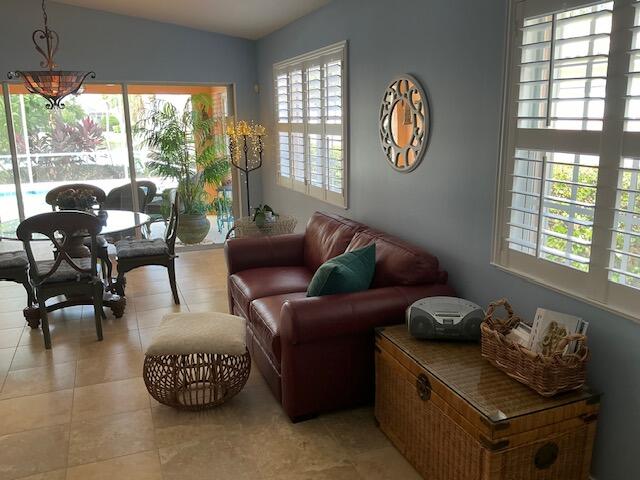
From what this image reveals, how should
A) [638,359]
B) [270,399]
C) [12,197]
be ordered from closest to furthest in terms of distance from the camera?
[638,359] → [270,399] → [12,197]

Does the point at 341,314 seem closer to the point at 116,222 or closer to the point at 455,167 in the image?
the point at 455,167

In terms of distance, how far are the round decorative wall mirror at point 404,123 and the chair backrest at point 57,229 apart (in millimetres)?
2100

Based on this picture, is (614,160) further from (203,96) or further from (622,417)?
(203,96)

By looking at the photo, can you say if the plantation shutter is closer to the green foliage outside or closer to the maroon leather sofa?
the maroon leather sofa

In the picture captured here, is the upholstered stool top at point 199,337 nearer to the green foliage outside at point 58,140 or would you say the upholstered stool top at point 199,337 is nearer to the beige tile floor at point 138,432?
the beige tile floor at point 138,432

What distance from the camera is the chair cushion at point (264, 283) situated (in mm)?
3609

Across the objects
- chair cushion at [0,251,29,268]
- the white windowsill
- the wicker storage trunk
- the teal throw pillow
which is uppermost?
the white windowsill

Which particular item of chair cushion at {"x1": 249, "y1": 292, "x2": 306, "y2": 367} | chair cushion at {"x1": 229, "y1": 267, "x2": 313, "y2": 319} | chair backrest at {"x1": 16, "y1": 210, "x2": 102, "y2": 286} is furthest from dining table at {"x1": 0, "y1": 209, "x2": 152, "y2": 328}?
chair cushion at {"x1": 249, "y1": 292, "x2": 306, "y2": 367}

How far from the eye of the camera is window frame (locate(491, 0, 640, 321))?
2031 millimetres

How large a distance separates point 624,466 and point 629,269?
2.61 feet

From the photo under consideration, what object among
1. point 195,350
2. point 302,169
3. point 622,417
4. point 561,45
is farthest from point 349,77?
point 622,417

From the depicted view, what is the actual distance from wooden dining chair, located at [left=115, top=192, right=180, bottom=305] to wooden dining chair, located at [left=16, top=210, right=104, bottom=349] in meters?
0.39

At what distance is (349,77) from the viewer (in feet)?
14.1

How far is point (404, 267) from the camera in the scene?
3088 millimetres
